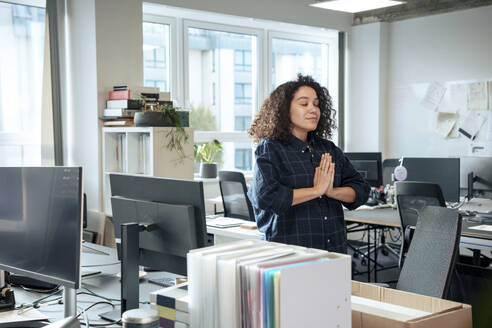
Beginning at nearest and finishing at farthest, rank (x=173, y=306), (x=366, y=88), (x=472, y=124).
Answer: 1. (x=173, y=306)
2. (x=472, y=124)
3. (x=366, y=88)

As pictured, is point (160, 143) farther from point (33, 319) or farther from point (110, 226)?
point (33, 319)

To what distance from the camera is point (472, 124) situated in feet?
19.5

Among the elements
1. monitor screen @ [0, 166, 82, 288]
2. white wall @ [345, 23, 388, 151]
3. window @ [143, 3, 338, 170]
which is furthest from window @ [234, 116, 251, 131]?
A: monitor screen @ [0, 166, 82, 288]

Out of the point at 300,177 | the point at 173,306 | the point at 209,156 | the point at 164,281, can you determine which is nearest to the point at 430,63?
the point at 209,156

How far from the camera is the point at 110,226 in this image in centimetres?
454

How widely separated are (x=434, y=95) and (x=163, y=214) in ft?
16.9

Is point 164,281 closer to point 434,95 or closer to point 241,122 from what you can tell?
point 241,122

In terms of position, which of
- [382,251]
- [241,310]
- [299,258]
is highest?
[299,258]

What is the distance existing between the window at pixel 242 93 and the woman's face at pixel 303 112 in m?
3.80

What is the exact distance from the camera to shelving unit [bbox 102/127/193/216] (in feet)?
13.3

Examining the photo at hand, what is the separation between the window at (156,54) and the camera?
18.5 feet

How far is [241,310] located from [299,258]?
17 centimetres

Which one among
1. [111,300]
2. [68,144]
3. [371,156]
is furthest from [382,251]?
[111,300]

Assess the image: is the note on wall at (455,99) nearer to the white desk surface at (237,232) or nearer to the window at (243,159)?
the window at (243,159)
